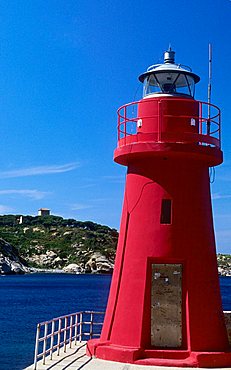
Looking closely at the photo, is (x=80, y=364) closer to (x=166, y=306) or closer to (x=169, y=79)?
(x=166, y=306)

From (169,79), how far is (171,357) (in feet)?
17.9

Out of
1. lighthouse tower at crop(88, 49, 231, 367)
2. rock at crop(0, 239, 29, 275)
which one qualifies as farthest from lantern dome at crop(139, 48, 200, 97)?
rock at crop(0, 239, 29, 275)

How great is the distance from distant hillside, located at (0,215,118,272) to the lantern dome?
386ft

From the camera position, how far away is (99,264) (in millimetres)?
128500

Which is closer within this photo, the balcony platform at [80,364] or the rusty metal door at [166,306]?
the balcony platform at [80,364]

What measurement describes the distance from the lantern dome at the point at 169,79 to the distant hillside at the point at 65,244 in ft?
386

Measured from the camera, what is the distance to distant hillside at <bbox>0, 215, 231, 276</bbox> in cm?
12900

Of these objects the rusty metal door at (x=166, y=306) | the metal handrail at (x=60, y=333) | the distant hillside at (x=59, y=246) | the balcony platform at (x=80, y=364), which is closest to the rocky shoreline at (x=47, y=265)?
the distant hillside at (x=59, y=246)

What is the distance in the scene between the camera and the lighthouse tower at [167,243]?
34.8 ft

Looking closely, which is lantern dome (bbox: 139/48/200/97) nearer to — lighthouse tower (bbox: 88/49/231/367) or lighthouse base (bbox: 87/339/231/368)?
lighthouse tower (bbox: 88/49/231/367)

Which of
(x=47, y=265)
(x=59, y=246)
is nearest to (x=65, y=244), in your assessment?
(x=59, y=246)

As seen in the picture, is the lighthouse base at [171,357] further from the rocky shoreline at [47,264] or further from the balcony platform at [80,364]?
the rocky shoreline at [47,264]

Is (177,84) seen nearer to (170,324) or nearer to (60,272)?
(170,324)

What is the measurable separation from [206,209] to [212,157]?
1.06m
